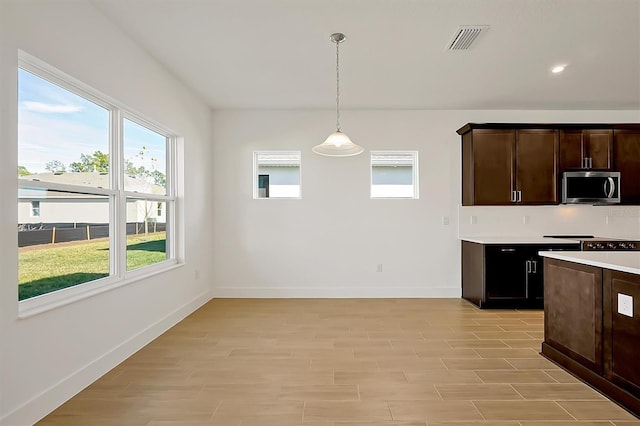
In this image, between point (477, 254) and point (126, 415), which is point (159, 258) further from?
point (477, 254)

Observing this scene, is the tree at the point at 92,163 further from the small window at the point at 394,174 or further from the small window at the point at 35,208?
the small window at the point at 394,174

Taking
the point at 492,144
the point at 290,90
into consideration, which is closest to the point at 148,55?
the point at 290,90

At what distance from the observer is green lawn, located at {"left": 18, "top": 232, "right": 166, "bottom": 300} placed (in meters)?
2.32

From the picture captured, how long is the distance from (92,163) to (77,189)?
33 centimetres

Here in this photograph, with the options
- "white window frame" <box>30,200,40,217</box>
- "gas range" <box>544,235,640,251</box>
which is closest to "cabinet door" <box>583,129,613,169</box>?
"gas range" <box>544,235,640,251</box>

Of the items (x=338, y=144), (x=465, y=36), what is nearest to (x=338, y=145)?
(x=338, y=144)

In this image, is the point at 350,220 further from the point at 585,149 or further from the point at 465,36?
the point at 585,149

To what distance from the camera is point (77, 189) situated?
108 inches

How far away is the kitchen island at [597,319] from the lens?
2295 mm

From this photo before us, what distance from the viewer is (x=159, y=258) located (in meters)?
4.21

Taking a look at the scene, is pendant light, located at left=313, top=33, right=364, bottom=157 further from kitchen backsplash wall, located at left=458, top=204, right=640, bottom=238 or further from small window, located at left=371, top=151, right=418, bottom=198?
kitchen backsplash wall, located at left=458, top=204, right=640, bottom=238

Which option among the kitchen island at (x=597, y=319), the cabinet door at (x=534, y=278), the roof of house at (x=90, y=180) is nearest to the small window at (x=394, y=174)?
the cabinet door at (x=534, y=278)

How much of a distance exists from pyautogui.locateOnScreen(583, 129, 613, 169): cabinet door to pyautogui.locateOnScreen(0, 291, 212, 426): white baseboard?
5801 millimetres

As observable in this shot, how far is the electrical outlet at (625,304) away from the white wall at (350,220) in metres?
3.21
